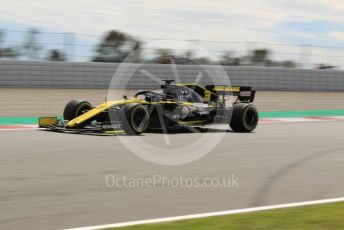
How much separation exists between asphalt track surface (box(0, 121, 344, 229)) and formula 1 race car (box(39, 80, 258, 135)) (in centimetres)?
40

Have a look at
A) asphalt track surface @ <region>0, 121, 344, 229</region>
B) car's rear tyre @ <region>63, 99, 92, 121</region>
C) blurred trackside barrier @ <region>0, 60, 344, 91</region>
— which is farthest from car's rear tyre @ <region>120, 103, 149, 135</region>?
blurred trackside barrier @ <region>0, 60, 344, 91</region>

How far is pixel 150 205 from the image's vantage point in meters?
5.98

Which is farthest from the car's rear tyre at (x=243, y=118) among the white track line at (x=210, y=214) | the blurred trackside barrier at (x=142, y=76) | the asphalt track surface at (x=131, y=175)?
the blurred trackside barrier at (x=142, y=76)

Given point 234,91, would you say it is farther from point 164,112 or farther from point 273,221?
point 273,221

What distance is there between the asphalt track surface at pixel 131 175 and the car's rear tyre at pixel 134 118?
34 centimetres

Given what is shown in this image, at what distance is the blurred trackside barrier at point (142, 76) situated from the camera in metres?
21.0

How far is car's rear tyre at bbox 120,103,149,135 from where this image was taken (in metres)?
11.4

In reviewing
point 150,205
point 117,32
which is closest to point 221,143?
point 150,205

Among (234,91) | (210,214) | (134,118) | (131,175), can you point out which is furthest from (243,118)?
(210,214)

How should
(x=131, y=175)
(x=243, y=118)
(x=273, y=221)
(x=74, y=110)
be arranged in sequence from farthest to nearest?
(x=243, y=118), (x=74, y=110), (x=131, y=175), (x=273, y=221)

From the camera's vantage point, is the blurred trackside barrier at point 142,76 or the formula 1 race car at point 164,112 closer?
the formula 1 race car at point 164,112

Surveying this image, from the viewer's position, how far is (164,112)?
487 inches

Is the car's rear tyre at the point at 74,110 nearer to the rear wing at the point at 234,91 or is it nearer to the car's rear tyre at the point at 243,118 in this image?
the rear wing at the point at 234,91

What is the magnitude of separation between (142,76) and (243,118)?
433 inches
